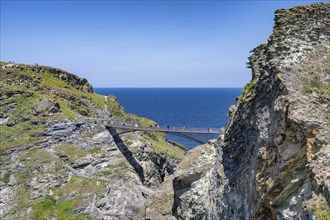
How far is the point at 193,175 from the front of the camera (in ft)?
102

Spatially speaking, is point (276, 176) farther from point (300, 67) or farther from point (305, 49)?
point (305, 49)

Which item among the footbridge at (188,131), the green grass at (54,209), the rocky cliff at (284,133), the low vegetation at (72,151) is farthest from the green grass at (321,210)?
the low vegetation at (72,151)

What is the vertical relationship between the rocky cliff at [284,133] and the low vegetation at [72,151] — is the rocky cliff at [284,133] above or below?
above

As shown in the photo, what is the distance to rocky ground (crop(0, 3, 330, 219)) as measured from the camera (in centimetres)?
1486

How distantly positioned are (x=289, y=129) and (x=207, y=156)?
17818 mm

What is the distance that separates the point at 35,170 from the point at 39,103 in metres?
20.0

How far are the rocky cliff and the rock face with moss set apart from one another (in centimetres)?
3381

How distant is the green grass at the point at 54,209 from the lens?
51.6m

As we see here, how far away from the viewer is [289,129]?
15.1 m

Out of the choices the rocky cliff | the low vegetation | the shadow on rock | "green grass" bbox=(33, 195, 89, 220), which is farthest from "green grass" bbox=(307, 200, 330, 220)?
the low vegetation

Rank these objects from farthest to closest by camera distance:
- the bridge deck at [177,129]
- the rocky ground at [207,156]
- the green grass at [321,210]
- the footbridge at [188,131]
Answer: the footbridge at [188,131]
the bridge deck at [177,129]
the rocky ground at [207,156]
the green grass at [321,210]

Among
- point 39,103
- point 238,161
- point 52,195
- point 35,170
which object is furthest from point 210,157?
point 39,103

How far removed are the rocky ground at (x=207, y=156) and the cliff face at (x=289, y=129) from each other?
A: 50 mm

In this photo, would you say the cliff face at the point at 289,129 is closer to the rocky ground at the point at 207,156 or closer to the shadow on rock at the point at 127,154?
the rocky ground at the point at 207,156
